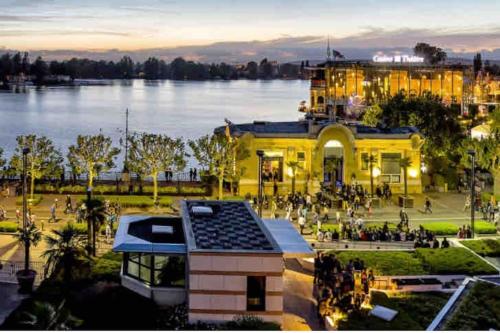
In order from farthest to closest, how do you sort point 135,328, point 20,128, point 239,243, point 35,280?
point 20,128, point 35,280, point 239,243, point 135,328

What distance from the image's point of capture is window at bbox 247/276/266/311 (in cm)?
2059

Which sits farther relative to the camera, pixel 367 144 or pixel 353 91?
pixel 353 91

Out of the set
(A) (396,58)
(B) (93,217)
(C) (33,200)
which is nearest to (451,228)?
(B) (93,217)

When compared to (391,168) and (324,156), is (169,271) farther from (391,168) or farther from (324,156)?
(391,168)

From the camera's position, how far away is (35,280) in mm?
26422

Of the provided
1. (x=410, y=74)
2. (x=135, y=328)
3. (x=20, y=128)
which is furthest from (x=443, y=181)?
(x=20, y=128)

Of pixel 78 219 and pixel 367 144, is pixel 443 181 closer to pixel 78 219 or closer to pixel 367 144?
pixel 367 144

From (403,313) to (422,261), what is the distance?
6.29 meters

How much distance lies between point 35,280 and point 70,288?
3.88m

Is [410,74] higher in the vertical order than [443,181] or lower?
higher

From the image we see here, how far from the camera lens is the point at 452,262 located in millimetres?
27750

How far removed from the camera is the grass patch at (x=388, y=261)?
88.0 ft

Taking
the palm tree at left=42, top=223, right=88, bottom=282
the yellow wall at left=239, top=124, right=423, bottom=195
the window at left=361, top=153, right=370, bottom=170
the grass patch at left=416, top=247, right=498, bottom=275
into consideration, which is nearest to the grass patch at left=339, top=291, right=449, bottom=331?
the grass patch at left=416, top=247, right=498, bottom=275

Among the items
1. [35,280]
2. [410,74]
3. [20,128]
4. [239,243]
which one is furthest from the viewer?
[20,128]
